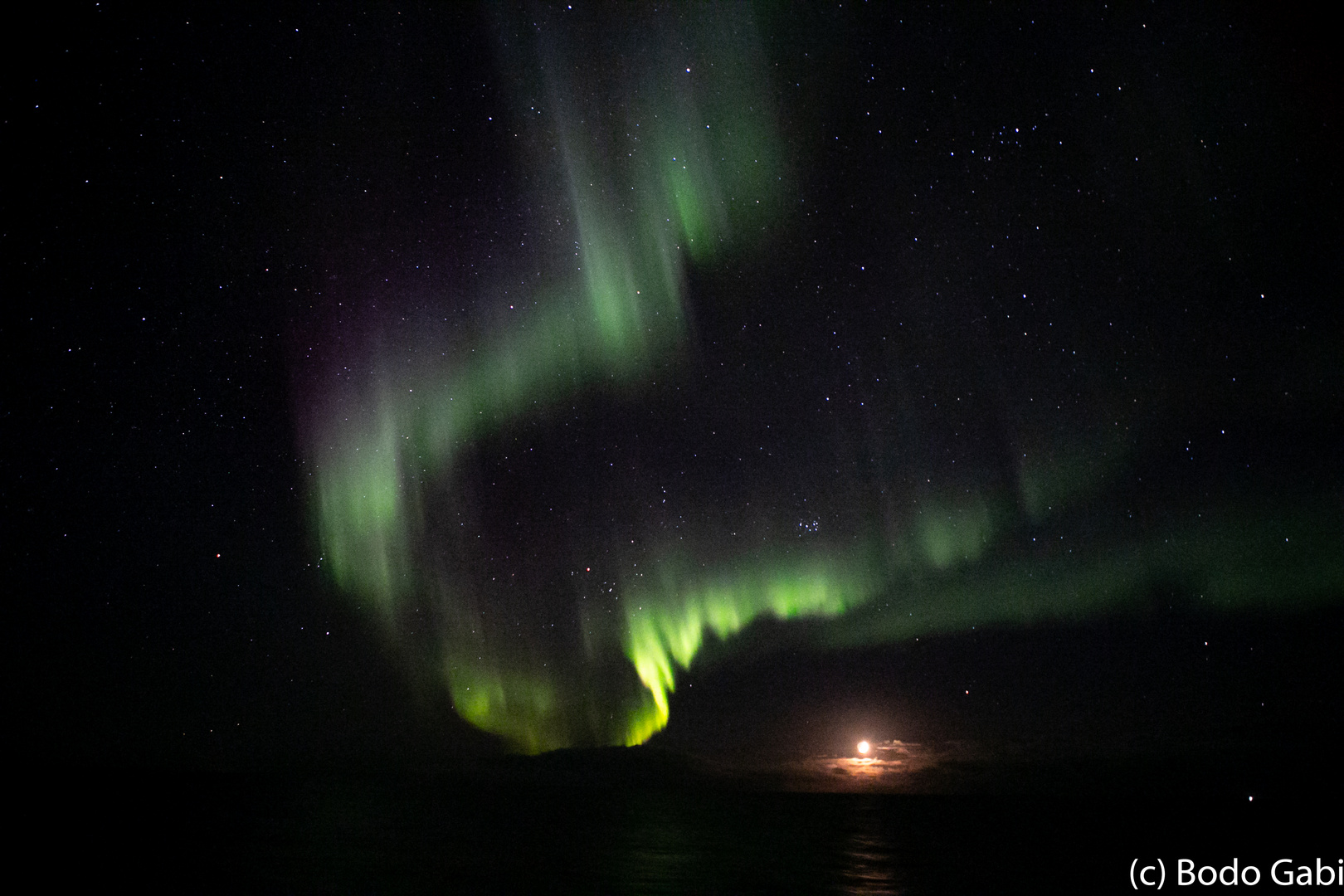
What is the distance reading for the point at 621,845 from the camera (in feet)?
106

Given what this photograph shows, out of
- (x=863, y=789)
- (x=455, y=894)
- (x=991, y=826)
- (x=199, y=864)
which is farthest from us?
(x=863, y=789)

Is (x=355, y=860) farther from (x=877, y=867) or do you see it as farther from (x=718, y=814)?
(x=718, y=814)

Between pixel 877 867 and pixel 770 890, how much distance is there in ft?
27.9

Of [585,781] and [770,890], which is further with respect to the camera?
[585,781]

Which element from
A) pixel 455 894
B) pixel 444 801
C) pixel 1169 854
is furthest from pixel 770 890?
pixel 444 801

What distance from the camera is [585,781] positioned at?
161 m

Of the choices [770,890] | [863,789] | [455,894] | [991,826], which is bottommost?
[863,789]

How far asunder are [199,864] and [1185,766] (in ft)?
633

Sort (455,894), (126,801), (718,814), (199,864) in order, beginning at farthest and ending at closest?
1. (126,801)
2. (718,814)
3. (199,864)
4. (455,894)

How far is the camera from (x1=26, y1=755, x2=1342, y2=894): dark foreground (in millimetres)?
21125

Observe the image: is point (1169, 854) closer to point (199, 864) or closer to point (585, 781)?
point (199, 864)

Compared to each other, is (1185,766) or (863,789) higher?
(863,789)

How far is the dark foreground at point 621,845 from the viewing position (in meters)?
21.1

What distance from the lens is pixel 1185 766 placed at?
6496 inches
